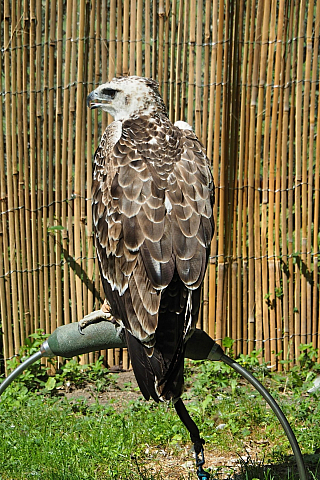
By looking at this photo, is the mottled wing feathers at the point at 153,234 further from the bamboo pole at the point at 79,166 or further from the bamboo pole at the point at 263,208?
the bamboo pole at the point at 263,208

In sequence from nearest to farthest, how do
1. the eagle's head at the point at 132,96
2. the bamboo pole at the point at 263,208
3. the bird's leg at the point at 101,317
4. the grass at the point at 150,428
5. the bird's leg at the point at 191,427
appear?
1. the bird's leg at the point at 191,427
2. the bird's leg at the point at 101,317
3. the eagle's head at the point at 132,96
4. the grass at the point at 150,428
5. the bamboo pole at the point at 263,208

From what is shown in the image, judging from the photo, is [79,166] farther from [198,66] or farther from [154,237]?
[154,237]

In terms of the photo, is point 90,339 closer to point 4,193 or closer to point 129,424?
point 129,424

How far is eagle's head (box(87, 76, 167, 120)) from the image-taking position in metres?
3.54

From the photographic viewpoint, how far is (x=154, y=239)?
2.85 meters

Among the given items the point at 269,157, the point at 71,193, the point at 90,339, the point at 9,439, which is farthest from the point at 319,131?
the point at 9,439

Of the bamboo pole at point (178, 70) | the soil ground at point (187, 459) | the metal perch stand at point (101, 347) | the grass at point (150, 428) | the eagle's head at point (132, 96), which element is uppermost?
the bamboo pole at point (178, 70)

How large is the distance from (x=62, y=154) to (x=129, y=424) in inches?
85.8

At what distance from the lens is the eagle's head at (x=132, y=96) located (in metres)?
3.54

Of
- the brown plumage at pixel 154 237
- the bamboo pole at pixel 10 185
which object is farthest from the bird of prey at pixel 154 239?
the bamboo pole at pixel 10 185

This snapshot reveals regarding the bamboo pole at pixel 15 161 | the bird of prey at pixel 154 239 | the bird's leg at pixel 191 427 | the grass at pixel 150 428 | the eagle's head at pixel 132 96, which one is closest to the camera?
the bird of prey at pixel 154 239

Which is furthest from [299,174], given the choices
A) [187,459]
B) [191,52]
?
[187,459]

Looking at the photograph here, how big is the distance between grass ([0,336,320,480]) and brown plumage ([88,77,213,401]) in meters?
1.37

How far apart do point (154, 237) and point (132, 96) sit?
1.10 meters
